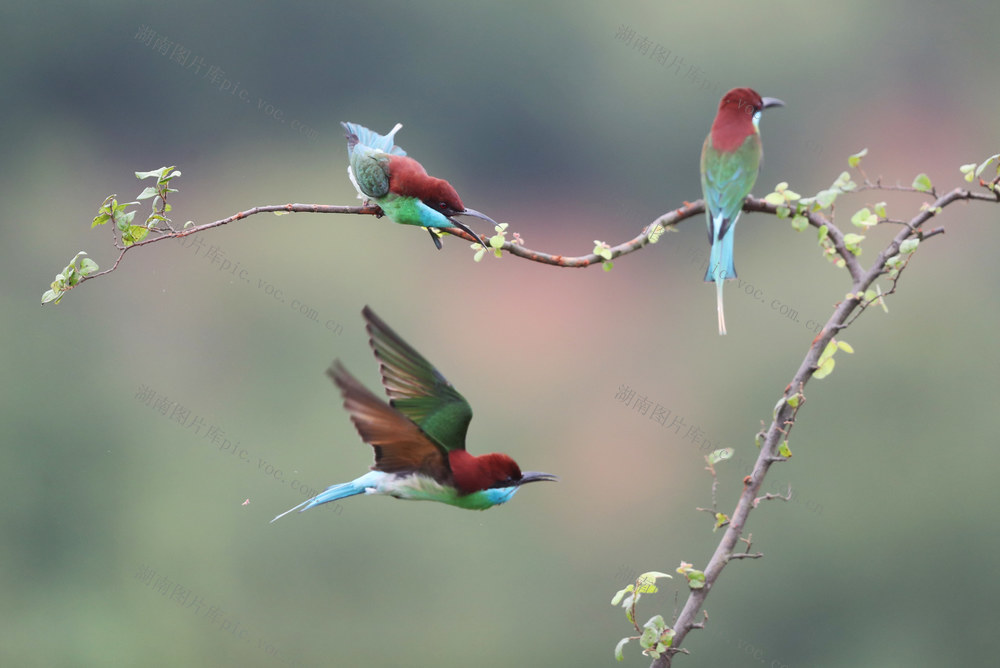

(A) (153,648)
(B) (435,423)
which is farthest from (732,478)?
(B) (435,423)

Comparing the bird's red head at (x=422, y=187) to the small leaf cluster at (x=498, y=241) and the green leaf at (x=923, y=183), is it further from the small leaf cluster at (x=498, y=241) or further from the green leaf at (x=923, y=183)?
the green leaf at (x=923, y=183)

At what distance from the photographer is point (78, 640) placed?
24.6ft

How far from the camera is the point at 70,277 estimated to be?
162 cm

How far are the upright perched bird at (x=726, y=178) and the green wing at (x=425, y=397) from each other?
0.39 m

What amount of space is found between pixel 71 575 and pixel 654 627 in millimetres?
7299

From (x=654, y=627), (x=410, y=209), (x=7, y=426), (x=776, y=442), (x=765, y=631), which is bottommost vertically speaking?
(x=654, y=627)

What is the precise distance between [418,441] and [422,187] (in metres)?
0.43

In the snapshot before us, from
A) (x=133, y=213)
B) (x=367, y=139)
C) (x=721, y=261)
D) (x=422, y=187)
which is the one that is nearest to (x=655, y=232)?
(x=721, y=261)

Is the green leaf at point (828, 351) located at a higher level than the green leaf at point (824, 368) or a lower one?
higher

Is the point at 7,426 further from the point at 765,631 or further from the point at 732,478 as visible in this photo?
the point at 765,631

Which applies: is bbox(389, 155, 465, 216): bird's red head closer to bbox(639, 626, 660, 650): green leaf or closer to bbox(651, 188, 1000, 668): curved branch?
bbox(651, 188, 1000, 668): curved branch

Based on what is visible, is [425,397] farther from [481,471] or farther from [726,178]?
[726,178]

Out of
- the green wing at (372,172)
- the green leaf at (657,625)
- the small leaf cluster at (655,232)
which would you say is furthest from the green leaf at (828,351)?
the green wing at (372,172)

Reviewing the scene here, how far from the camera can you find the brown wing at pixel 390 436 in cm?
123
